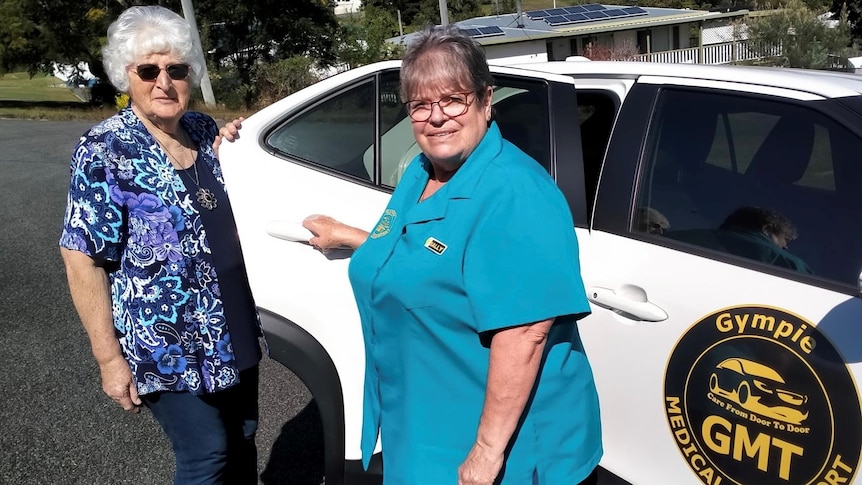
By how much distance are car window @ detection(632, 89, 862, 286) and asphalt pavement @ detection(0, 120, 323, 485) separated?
1.97 m

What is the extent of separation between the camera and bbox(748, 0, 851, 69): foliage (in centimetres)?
2198

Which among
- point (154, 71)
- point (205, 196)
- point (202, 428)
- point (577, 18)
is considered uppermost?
point (577, 18)

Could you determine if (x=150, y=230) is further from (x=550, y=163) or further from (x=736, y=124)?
(x=736, y=124)

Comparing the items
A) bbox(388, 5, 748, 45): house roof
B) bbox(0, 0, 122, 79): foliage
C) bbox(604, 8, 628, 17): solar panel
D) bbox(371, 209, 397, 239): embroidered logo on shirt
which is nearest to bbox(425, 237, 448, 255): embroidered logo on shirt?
bbox(371, 209, 397, 239): embroidered logo on shirt

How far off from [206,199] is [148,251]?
228mm

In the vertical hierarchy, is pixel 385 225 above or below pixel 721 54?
above

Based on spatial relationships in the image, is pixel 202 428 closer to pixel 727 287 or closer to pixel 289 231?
pixel 289 231

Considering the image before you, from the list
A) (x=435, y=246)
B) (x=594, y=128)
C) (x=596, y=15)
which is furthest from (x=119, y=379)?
(x=596, y=15)

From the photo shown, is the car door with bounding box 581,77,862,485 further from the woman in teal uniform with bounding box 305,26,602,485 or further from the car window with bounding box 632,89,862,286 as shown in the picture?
the woman in teal uniform with bounding box 305,26,602,485

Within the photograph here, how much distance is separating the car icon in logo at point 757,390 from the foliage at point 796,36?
22113mm

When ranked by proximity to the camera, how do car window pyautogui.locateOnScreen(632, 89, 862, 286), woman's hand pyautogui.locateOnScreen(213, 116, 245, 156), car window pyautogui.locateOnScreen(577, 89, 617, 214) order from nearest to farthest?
car window pyautogui.locateOnScreen(632, 89, 862, 286) < car window pyautogui.locateOnScreen(577, 89, 617, 214) < woman's hand pyautogui.locateOnScreen(213, 116, 245, 156)

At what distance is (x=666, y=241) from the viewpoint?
1.99 meters

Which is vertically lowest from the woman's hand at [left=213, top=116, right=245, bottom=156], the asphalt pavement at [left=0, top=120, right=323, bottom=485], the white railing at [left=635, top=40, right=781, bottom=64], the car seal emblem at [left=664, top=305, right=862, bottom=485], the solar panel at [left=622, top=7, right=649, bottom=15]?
the asphalt pavement at [left=0, top=120, right=323, bottom=485]

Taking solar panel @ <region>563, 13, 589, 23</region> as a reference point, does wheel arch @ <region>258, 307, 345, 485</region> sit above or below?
below
